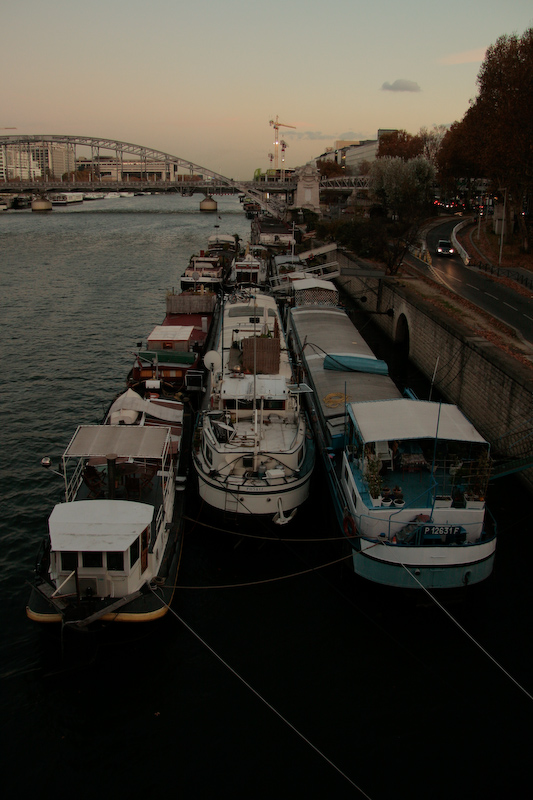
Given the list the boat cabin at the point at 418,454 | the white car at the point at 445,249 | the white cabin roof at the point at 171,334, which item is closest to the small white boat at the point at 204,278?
the white cabin roof at the point at 171,334

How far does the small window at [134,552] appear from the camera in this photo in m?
14.7

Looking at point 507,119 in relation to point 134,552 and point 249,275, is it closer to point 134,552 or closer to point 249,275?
point 249,275

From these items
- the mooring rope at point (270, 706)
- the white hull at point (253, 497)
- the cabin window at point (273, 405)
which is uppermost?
the cabin window at point (273, 405)

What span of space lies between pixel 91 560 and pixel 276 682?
17.2 feet

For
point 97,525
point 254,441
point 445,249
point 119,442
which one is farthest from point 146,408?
point 445,249

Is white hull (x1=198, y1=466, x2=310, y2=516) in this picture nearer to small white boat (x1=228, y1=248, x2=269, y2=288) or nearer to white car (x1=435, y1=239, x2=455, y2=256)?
small white boat (x1=228, y1=248, x2=269, y2=288)

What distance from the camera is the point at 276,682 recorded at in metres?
14.4

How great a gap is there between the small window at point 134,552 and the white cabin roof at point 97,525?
0.37m

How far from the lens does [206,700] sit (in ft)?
45.7

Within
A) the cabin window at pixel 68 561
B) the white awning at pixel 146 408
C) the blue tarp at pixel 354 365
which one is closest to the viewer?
the cabin window at pixel 68 561

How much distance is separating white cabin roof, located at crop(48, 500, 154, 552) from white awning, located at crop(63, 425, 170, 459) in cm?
257

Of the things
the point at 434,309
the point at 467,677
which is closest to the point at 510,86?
the point at 434,309

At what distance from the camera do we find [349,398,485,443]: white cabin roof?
17.4 m

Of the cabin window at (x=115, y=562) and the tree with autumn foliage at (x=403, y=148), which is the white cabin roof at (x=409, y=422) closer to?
the cabin window at (x=115, y=562)
